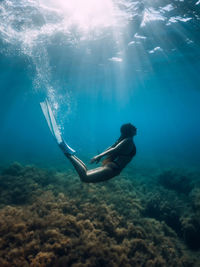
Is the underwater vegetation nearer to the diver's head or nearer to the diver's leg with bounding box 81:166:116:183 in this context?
the diver's leg with bounding box 81:166:116:183

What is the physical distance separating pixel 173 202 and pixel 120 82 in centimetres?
2912

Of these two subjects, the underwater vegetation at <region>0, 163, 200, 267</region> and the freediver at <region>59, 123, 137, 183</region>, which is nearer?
the underwater vegetation at <region>0, 163, 200, 267</region>

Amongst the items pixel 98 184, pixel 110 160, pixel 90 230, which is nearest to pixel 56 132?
pixel 110 160

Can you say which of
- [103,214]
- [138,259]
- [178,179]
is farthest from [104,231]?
[178,179]

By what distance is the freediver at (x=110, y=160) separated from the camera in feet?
15.2

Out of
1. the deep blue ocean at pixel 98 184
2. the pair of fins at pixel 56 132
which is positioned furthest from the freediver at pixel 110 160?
the deep blue ocean at pixel 98 184

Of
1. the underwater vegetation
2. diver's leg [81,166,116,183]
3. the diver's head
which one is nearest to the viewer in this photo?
the underwater vegetation

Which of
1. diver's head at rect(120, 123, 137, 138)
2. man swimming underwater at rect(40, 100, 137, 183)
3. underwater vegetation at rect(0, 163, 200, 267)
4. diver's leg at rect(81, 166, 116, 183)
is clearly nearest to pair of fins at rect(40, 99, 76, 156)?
man swimming underwater at rect(40, 100, 137, 183)

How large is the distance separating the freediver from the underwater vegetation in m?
1.96

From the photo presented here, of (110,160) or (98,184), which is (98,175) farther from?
(98,184)

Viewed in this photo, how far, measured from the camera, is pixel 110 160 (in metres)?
5.10

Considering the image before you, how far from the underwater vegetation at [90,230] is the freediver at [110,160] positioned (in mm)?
1958

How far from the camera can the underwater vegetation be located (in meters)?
4.23

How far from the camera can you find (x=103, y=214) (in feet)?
20.7
